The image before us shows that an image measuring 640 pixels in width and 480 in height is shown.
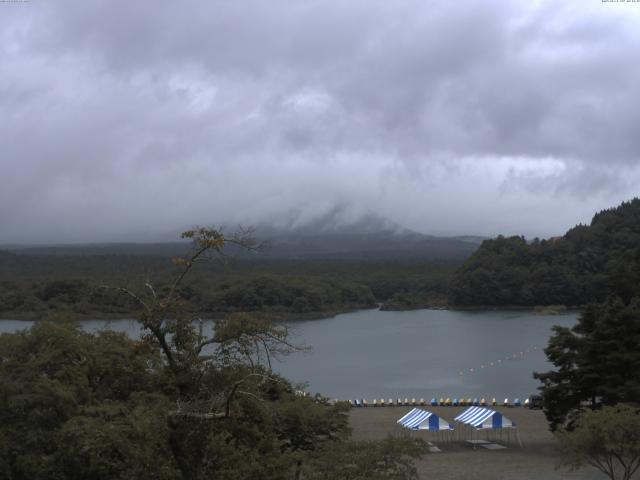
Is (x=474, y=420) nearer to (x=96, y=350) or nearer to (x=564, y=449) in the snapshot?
(x=564, y=449)

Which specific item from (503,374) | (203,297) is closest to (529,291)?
(203,297)

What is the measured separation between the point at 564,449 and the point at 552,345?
5.44 metres

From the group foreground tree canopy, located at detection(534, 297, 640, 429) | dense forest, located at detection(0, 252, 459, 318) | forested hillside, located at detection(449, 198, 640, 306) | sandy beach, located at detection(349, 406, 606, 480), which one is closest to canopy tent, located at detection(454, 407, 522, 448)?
sandy beach, located at detection(349, 406, 606, 480)

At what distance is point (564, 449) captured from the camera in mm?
12438

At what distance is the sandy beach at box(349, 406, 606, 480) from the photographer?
48.5ft

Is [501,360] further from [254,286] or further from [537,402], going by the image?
[254,286]

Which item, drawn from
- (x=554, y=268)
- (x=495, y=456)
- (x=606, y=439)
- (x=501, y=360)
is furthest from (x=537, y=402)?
(x=554, y=268)

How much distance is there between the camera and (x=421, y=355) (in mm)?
40688

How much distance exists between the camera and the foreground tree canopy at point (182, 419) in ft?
19.9

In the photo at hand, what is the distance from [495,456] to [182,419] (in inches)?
483

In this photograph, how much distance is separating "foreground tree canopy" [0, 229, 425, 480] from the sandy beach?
5385 mm

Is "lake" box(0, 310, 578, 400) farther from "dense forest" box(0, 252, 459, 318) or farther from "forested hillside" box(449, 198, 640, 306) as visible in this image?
"forested hillside" box(449, 198, 640, 306)

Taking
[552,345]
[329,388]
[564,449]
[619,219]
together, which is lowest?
[329,388]

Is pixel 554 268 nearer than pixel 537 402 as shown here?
No
